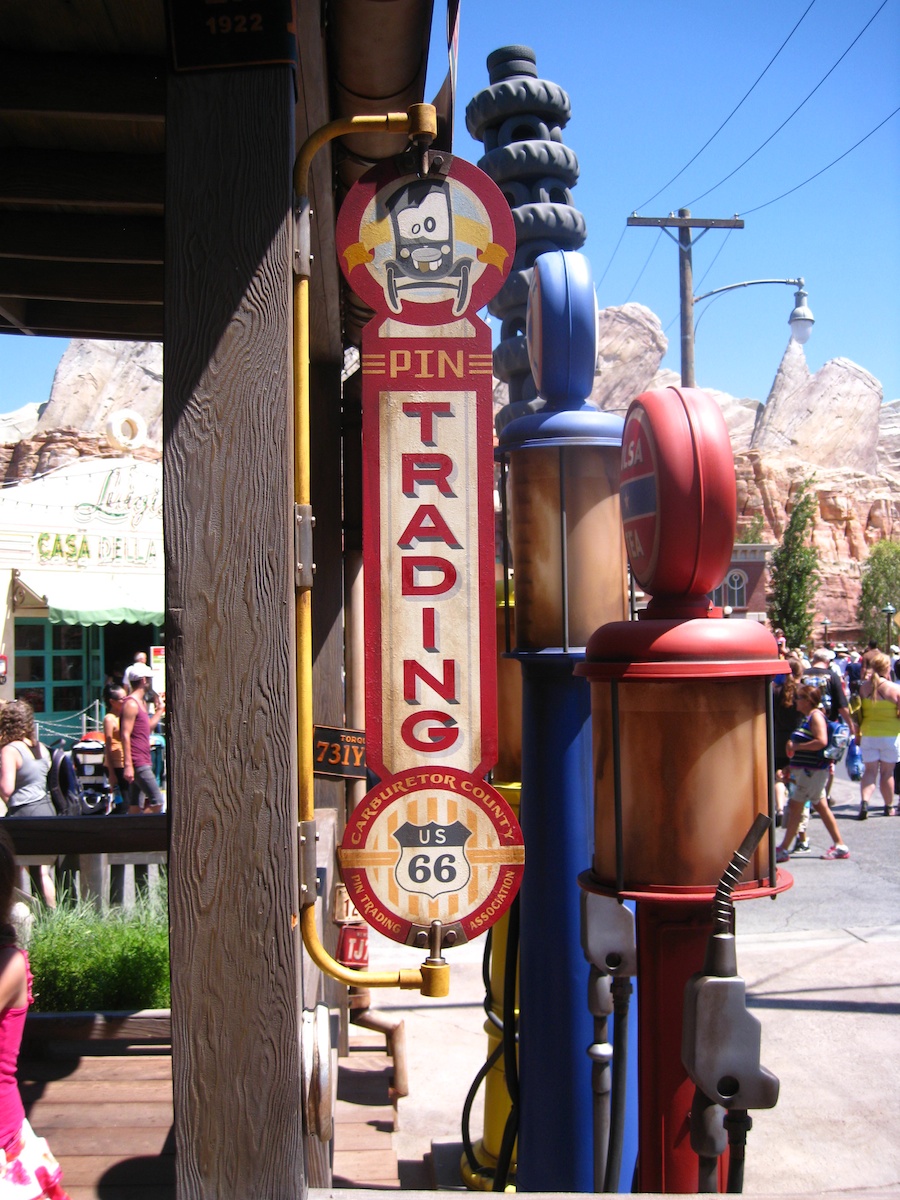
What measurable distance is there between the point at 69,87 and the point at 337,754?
186 cm

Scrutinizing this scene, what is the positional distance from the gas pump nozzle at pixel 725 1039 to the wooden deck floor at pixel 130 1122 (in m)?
1.67

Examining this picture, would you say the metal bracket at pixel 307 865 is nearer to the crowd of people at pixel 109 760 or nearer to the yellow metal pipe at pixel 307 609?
the yellow metal pipe at pixel 307 609

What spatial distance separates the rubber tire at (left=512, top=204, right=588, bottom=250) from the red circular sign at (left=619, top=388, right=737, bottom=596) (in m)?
10.2

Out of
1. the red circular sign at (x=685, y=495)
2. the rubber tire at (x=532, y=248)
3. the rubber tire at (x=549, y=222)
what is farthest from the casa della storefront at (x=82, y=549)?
the red circular sign at (x=685, y=495)

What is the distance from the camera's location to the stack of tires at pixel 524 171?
12078 millimetres

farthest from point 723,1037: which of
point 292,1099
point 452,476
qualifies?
point 452,476

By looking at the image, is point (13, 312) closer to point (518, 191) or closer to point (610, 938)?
point (610, 938)

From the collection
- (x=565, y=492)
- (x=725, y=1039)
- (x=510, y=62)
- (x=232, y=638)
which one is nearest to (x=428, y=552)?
(x=232, y=638)

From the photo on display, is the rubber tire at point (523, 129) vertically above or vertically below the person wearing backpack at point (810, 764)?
above

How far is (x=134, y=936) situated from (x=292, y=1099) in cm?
294

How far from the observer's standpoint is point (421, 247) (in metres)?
1.92

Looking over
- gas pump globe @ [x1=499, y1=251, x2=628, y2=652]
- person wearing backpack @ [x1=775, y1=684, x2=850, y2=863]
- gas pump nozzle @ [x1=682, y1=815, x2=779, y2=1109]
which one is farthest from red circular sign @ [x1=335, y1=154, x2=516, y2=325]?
person wearing backpack @ [x1=775, y1=684, x2=850, y2=863]

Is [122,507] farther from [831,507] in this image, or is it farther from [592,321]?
[831,507]

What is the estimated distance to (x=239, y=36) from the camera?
6.17ft
